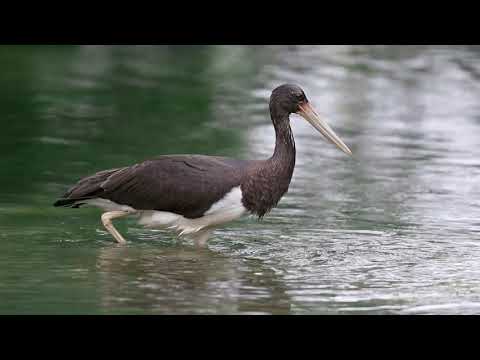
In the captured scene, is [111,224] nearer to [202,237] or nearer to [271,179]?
[202,237]

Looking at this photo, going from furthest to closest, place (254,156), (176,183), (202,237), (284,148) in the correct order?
(254,156), (202,237), (284,148), (176,183)

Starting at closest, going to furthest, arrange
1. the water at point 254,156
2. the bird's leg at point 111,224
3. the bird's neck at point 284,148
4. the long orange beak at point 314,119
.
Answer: the water at point 254,156 < the bird's neck at point 284,148 < the bird's leg at point 111,224 < the long orange beak at point 314,119

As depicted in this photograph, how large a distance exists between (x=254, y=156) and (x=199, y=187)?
3960 mm

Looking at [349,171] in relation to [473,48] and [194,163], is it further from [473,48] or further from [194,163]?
[473,48]

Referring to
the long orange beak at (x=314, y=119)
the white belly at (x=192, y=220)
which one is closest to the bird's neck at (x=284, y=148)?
the long orange beak at (x=314, y=119)

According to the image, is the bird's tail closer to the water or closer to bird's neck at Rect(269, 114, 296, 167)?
the water

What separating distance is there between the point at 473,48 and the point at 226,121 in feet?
25.9

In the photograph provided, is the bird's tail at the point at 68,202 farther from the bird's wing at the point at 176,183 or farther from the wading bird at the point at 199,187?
the bird's wing at the point at 176,183

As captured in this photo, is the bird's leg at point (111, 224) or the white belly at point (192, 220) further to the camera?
the bird's leg at point (111, 224)

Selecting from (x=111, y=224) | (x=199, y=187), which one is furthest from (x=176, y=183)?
(x=111, y=224)

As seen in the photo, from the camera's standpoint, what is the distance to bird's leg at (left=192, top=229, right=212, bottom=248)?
34.2 feet

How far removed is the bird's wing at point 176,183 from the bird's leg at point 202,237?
1.17 feet

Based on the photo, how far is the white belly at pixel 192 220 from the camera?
9.95 metres

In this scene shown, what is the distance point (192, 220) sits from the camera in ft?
33.3
